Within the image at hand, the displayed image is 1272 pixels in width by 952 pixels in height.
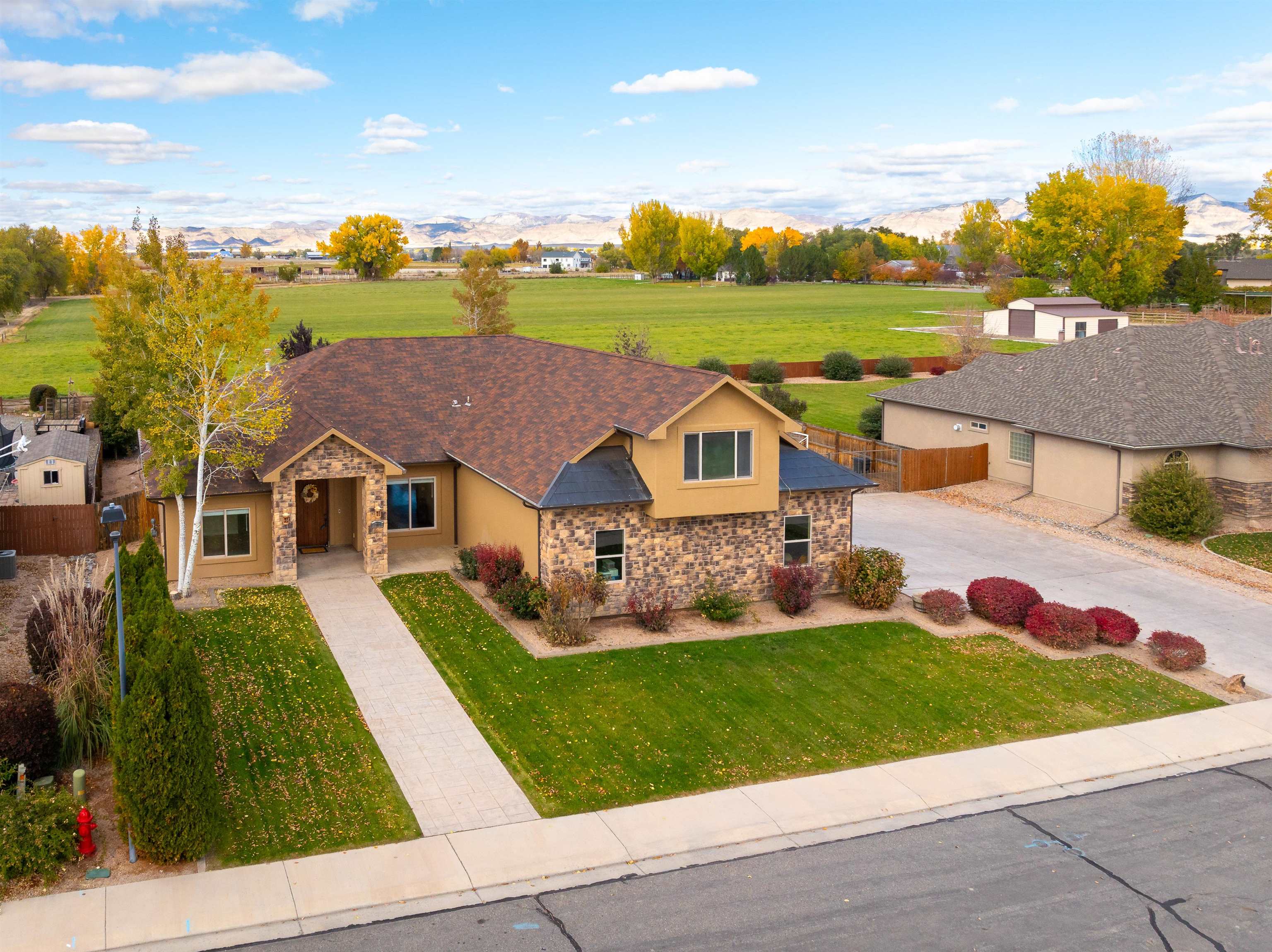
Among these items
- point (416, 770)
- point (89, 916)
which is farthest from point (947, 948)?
point (89, 916)

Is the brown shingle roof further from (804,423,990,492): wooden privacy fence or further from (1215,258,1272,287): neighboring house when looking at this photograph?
(1215,258,1272,287): neighboring house

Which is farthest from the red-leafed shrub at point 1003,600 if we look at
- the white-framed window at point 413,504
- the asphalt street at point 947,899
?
the white-framed window at point 413,504

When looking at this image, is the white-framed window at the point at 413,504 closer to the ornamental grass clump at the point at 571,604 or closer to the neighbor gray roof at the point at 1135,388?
the ornamental grass clump at the point at 571,604

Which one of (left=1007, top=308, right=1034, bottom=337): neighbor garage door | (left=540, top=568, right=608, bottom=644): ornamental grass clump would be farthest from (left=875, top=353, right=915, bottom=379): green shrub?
(left=540, top=568, right=608, bottom=644): ornamental grass clump

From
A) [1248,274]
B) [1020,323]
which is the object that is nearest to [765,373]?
[1020,323]

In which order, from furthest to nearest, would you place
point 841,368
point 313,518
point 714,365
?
point 841,368, point 714,365, point 313,518

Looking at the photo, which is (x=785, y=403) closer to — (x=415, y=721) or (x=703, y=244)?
(x=415, y=721)
